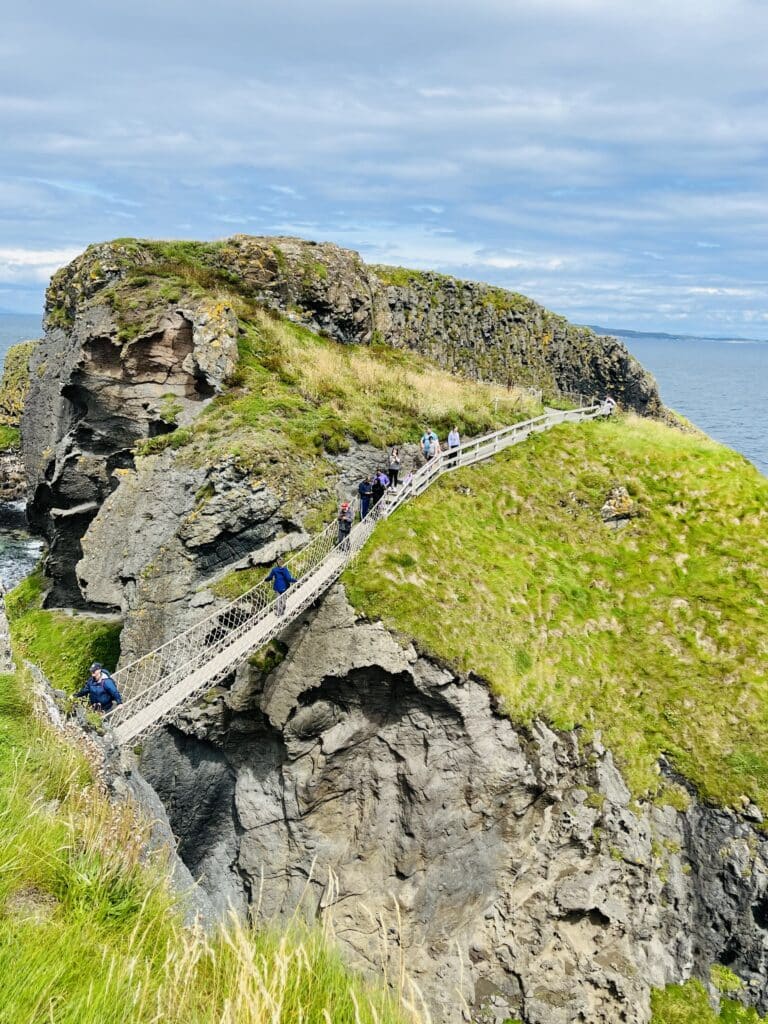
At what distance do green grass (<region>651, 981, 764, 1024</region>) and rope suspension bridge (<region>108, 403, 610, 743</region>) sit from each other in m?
15.3

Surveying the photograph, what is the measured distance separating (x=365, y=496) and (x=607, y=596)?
10.3m

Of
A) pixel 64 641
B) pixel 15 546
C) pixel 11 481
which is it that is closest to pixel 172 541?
pixel 64 641

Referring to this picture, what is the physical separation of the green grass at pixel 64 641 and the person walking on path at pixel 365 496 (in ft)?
40.0

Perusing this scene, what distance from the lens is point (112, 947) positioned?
5762 millimetres

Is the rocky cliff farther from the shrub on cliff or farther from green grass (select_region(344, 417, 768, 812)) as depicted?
the shrub on cliff

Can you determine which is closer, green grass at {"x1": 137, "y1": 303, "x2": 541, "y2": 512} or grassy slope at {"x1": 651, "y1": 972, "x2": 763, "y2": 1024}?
grassy slope at {"x1": 651, "y1": 972, "x2": 763, "y2": 1024}

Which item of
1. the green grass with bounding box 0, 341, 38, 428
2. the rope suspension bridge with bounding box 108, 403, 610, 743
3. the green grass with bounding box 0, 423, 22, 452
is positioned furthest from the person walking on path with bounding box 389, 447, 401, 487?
the green grass with bounding box 0, 341, 38, 428

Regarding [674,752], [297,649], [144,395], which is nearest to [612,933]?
[674,752]

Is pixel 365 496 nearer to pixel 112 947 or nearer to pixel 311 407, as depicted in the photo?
pixel 311 407

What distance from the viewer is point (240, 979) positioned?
177 inches

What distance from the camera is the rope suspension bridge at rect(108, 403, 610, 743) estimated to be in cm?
1596

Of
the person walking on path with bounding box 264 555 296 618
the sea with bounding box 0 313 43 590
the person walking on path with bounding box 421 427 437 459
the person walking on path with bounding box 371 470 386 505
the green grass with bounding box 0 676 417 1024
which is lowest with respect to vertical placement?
the sea with bounding box 0 313 43 590

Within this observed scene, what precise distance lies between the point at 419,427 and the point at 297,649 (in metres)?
13.4

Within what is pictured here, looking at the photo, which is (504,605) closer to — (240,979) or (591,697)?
(591,697)
